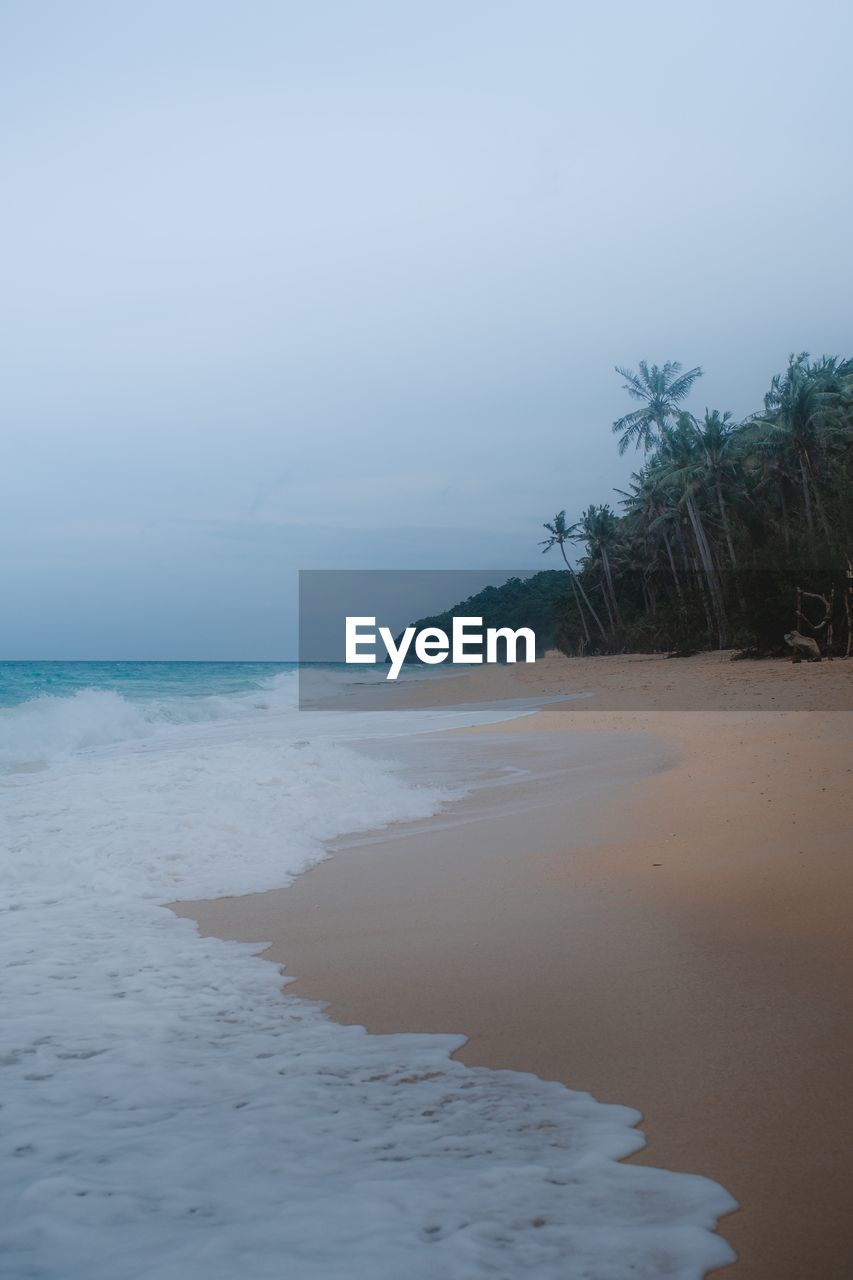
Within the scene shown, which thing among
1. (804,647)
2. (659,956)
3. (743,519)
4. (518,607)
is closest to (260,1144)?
(659,956)

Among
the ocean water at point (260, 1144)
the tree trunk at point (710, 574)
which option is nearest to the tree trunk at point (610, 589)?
the tree trunk at point (710, 574)

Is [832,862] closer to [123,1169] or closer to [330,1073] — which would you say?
[330,1073]

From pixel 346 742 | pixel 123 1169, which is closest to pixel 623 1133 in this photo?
pixel 123 1169

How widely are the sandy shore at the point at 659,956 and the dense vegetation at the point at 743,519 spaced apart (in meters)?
23.0

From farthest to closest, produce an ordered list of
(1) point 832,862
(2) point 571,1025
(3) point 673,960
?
1. (1) point 832,862
2. (3) point 673,960
3. (2) point 571,1025

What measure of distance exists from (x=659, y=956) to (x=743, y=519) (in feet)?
156

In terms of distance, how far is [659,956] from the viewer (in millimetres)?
4012

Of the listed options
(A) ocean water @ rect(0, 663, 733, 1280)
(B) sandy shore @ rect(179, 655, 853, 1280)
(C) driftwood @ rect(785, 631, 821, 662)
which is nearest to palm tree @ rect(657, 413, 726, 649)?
(C) driftwood @ rect(785, 631, 821, 662)

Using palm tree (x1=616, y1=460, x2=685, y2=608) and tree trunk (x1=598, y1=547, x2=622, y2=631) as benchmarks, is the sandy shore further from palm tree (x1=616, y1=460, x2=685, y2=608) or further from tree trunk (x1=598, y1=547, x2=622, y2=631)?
tree trunk (x1=598, y1=547, x2=622, y2=631)

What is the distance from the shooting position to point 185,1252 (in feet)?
6.68

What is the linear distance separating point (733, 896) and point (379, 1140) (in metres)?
2.85

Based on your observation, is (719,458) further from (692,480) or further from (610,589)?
(610,589)

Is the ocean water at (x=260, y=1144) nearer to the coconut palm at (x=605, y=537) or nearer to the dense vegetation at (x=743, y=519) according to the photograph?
the dense vegetation at (x=743, y=519)

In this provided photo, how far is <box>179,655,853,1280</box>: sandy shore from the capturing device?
2.44 meters
